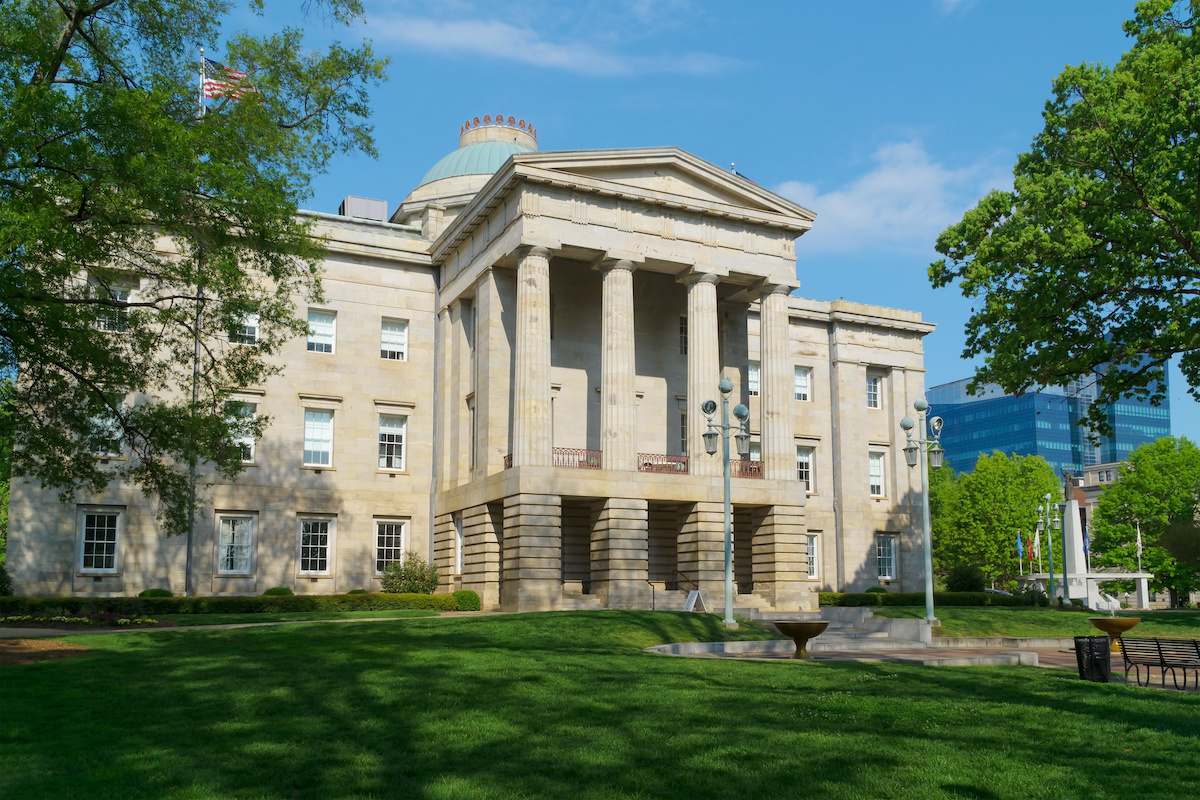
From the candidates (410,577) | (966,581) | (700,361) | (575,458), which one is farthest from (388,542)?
(966,581)

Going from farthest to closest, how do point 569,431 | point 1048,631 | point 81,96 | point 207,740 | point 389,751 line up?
point 569,431, point 1048,631, point 81,96, point 207,740, point 389,751

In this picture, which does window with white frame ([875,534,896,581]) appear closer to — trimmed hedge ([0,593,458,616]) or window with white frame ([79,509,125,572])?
trimmed hedge ([0,593,458,616])

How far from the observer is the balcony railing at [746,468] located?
142ft

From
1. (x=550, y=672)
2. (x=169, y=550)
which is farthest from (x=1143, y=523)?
(x=550, y=672)

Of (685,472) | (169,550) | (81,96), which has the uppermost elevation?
(81,96)


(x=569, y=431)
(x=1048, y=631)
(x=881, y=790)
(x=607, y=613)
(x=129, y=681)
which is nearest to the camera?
(x=881, y=790)

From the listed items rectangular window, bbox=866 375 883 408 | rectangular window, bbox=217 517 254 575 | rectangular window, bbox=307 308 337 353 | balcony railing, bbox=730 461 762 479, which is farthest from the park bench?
rectangular window, bbox=866 375 883 408

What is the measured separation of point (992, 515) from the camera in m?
85.9

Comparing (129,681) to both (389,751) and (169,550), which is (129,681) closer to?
(389,751)

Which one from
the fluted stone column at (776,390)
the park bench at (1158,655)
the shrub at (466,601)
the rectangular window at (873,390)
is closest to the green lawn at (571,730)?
the park bench at (1158,655)

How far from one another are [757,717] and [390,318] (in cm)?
3712

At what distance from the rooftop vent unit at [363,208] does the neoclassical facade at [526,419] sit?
15.6 ft

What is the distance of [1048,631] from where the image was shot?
3347 centimetres

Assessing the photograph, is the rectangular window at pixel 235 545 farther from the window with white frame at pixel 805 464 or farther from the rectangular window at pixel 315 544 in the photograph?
the window with white frame at pixel 805 464
